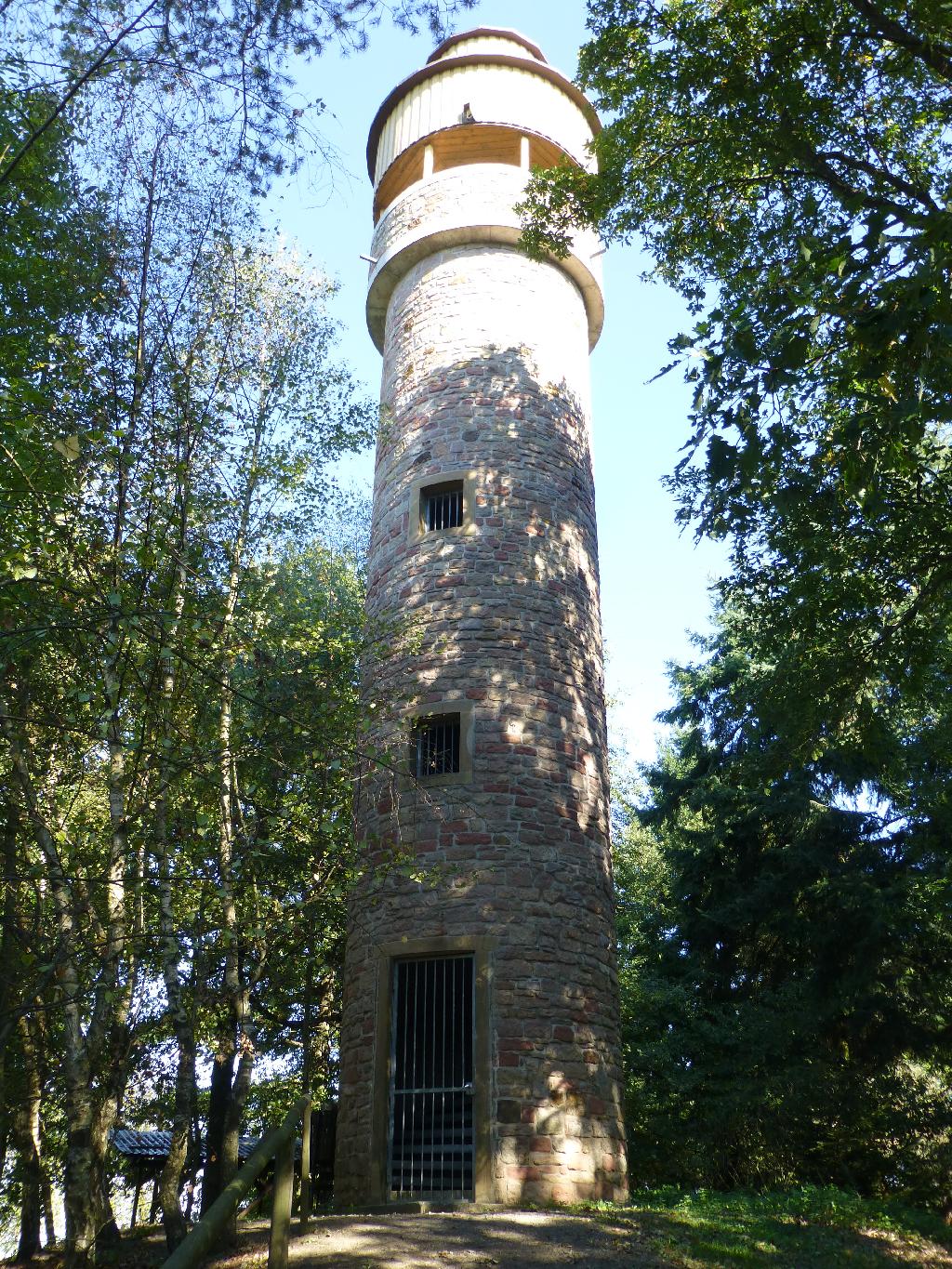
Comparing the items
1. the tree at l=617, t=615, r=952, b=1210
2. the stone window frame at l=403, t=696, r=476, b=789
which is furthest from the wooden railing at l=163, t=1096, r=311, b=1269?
the tree at l=617, t=615, r=952, b=1210

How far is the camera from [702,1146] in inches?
436

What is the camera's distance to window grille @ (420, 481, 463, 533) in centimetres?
1038

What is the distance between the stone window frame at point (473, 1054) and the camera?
729 centimetres

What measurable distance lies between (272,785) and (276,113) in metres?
6.14

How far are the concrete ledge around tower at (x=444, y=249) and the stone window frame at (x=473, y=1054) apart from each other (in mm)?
7844

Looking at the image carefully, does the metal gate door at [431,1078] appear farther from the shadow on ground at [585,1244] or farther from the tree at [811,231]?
the tree at [811,231]

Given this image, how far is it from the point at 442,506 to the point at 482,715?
105 inches

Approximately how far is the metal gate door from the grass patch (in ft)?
3.88

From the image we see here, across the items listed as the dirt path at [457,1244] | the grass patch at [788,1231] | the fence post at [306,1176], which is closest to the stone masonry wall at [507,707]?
the grass patch at [788,1231]

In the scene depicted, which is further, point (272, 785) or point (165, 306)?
point (272, 785)

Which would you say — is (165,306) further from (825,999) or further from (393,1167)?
(825,999)

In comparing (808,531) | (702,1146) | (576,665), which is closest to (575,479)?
(576,665)

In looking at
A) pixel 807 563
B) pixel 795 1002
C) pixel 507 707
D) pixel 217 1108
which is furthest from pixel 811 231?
pixel 217 1108

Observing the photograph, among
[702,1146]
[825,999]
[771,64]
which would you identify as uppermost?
[771,64]
